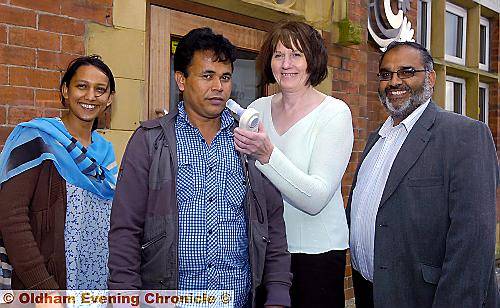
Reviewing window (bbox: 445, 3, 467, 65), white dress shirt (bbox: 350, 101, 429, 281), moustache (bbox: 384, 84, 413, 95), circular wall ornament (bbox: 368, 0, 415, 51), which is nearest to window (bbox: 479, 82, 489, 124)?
window (bbox: 445, 3, 467, 65)

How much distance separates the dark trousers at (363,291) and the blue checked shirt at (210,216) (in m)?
0.88

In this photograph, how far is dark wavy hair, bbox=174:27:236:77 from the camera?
239 centimetres

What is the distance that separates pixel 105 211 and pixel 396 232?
1.32 metres

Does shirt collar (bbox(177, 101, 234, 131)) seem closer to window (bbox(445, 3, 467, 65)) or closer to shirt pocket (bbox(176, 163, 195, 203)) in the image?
shirt pocket (bbox(176, 163, 195, 203))

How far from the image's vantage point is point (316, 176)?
257cm

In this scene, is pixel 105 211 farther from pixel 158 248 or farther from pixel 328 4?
pixel 328 4

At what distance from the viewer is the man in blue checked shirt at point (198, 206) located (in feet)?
7.34

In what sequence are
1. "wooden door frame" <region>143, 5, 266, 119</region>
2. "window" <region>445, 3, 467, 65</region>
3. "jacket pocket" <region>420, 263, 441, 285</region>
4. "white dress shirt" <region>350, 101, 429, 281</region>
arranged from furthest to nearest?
"window" <region>445, 3, 467, 65</region> < "wooden door frame" <region>143, 5, 266, 119</region> < "white dress shirt" <region>350, 101, 429, 281</region> < "jacket pocket" <region>420, 263, 441, 285</region>

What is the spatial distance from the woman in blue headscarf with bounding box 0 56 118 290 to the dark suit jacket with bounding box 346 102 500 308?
1297mm

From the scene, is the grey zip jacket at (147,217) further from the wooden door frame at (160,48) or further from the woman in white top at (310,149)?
the wooden door frame at (160,48)

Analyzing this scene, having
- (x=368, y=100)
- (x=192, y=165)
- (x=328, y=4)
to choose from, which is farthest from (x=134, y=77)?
(x=368, y=100)

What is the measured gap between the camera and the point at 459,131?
2629 mm

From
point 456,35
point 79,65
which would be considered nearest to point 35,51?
point 79,65

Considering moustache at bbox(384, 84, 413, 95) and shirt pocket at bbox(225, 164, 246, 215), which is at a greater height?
moustache at bbox(384, 84, 413, 95)
